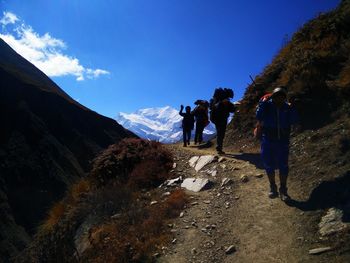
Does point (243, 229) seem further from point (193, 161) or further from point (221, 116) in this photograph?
point (221, 116)

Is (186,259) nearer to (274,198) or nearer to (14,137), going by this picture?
(274,198)

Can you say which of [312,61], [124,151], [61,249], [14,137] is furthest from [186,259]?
[14,137]

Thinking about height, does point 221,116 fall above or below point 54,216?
above

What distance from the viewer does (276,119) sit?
28.8 ft

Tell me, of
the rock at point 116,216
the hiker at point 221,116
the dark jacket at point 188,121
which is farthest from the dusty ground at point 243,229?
the dark jacket at point 188,121

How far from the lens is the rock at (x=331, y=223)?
686 centimetres

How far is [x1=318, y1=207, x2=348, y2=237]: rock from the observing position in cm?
686

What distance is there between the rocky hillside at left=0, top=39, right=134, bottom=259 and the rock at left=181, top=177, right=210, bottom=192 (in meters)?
48.5

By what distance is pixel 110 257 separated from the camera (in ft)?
25.9

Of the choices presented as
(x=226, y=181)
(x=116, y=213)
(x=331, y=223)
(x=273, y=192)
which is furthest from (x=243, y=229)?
(x=116, y=213)

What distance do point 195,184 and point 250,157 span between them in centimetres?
260

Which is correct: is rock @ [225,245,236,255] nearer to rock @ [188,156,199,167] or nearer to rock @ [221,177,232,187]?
rock @ [221,177,232,187]

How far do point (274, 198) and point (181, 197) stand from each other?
7.47 feet

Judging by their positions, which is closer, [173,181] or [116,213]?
[116,213]
